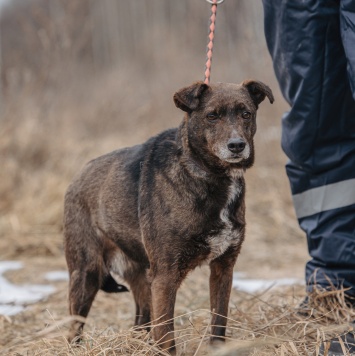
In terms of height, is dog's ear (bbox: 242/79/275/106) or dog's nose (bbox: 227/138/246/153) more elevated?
dog's ear (bbox: 242/79/275/106)

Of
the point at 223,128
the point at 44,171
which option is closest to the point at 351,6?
the point at 223,128

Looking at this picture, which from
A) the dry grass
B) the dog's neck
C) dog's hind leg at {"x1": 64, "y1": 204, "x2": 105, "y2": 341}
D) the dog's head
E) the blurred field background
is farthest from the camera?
the blurred field background

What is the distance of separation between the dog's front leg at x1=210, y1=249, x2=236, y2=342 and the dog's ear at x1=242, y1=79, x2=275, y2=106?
0.74 m

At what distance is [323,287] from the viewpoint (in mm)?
3711

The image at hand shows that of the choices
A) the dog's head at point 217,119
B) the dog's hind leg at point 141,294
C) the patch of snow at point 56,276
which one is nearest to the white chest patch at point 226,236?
the dog's head at point 217,119

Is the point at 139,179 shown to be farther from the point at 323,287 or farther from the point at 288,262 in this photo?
the point at 288,262

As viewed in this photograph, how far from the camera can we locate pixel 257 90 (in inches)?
123

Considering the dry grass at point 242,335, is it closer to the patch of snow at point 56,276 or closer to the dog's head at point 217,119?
the dog's head at point 217,119

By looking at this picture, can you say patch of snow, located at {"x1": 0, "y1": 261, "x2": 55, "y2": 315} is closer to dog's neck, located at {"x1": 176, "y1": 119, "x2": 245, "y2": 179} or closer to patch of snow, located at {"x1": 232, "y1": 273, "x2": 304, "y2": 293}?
patch of snow, located at {"x1": 232, "y1": 273, "x2": 304, "y2": 293}

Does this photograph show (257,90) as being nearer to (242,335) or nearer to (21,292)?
(242,335)

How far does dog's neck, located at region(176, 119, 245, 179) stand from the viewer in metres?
2.98

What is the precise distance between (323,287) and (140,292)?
1028 mm

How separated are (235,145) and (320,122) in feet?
3.11

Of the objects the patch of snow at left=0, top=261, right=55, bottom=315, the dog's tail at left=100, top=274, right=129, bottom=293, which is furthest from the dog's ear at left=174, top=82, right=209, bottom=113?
the patch of snow at left=0, top=261, right=55, bottom=315
